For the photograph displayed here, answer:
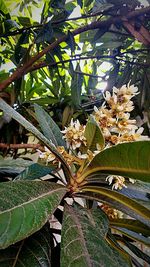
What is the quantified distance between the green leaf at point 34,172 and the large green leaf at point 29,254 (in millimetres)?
101

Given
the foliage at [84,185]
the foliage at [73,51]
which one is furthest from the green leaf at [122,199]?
the foliage at [73,51]

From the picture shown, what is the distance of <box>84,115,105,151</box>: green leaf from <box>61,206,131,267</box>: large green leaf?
0.37 feet

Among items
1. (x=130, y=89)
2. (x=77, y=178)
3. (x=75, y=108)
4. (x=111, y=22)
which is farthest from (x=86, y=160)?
(x=75, y=108)

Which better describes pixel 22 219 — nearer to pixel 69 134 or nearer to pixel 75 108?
pixel 69 134

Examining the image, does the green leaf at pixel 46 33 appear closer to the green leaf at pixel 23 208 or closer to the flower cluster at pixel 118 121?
the flower cluster at pixel 118 121

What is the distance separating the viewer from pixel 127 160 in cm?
38

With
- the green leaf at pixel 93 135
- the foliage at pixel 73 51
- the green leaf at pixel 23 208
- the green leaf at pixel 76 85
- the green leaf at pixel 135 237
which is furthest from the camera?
the green leaf at pixel 76 85

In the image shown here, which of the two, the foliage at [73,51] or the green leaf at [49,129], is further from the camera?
the foliage at [73,51]

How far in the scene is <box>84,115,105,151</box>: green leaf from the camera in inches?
18.2

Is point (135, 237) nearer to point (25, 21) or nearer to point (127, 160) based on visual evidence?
point (127, 160)

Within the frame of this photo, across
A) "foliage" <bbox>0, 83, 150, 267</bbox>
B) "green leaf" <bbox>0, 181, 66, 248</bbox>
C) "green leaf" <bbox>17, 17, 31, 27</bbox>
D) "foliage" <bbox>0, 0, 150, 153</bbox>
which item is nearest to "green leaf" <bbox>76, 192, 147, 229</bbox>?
"foliage" <bbox>0, 83, 150, 267</bbox>

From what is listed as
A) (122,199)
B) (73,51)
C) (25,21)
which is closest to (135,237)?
(122,199)

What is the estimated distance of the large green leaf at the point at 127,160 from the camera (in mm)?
352

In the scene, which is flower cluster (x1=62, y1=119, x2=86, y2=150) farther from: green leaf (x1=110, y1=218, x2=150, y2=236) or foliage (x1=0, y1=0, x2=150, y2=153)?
foliage (x1=0, y1=0, x2=150, y2=153)
